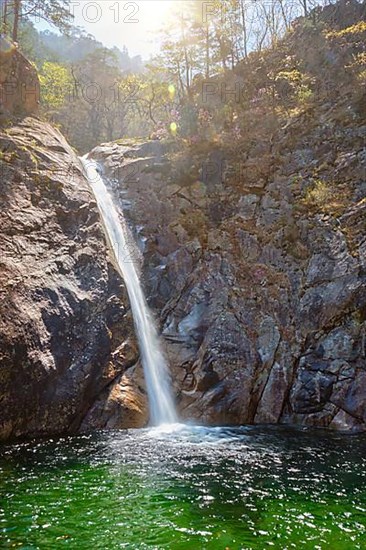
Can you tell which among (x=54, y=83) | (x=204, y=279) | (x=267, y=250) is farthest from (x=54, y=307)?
(x=54, y=83)

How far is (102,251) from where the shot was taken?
13.3 meters

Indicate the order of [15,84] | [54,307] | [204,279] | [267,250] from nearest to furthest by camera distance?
[54,307] → [204,279] → [267,250] → [15,84]

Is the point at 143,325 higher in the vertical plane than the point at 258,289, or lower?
lower

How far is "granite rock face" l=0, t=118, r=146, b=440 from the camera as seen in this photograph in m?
9.74

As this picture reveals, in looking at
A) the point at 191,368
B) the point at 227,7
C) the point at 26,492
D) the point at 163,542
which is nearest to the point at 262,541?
the point at 163,542

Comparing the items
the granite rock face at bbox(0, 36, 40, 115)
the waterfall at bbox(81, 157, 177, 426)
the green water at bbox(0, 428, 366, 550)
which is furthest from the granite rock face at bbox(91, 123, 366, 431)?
the granite rock face at bbox(0, 36, 40, 115)

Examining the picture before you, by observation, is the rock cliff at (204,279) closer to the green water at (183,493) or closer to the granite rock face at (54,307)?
the granite rock face at (54,307)

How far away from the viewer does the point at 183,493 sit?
256 inches

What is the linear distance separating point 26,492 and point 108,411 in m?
4.39

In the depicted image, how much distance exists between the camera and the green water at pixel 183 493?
17.0 ft

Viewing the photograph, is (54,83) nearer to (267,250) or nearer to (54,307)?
(267,250)

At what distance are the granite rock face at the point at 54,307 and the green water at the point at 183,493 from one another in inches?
43.5

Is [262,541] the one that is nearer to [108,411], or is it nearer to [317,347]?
Answer: [108,411]

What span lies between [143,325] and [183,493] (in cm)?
686
